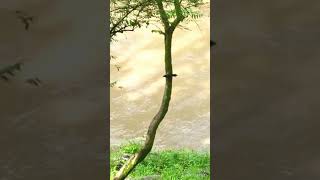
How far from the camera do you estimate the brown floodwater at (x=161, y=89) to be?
5629 millimetres

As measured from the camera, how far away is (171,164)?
16.3ft

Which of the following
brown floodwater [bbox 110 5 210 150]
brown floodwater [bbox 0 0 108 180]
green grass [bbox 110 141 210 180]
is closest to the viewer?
brown floodwater [bbox 0 0 108 180]

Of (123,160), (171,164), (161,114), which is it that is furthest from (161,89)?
(161,114)

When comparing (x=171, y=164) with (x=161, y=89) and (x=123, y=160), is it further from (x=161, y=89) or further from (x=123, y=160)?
(x=161, y=89)

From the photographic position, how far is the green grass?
4.65 metres

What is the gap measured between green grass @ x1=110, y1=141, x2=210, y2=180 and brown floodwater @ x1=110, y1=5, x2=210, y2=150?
10.7 inches

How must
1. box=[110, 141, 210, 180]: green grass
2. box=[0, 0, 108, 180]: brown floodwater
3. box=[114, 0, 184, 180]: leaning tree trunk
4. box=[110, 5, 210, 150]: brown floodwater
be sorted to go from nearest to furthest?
box=[0, 0, 108, 180]: brown floodwater < box=[114, 0, 184, 180]: leaning tree trunk < box=[110, 141, 210, 180]: green grass < box=[110, 5, 210, 150]: brown floodwater

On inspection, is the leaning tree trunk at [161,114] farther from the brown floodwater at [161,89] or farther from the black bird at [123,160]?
the brown floodwater at [161,89]

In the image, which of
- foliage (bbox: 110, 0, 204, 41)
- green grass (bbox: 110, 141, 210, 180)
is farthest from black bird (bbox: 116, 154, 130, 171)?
foliage (bbox: 110, 0, 204, 41)

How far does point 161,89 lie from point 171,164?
3.66 ft

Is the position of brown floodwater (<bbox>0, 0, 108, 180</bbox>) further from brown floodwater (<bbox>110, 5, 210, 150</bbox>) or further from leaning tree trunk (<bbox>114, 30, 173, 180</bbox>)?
brown floodwater (<bbox>110, 5, 210, 150</bbox>)

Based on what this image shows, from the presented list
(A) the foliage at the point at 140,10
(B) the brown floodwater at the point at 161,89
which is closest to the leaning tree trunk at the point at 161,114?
(A) the foliage at the point at 140,10
